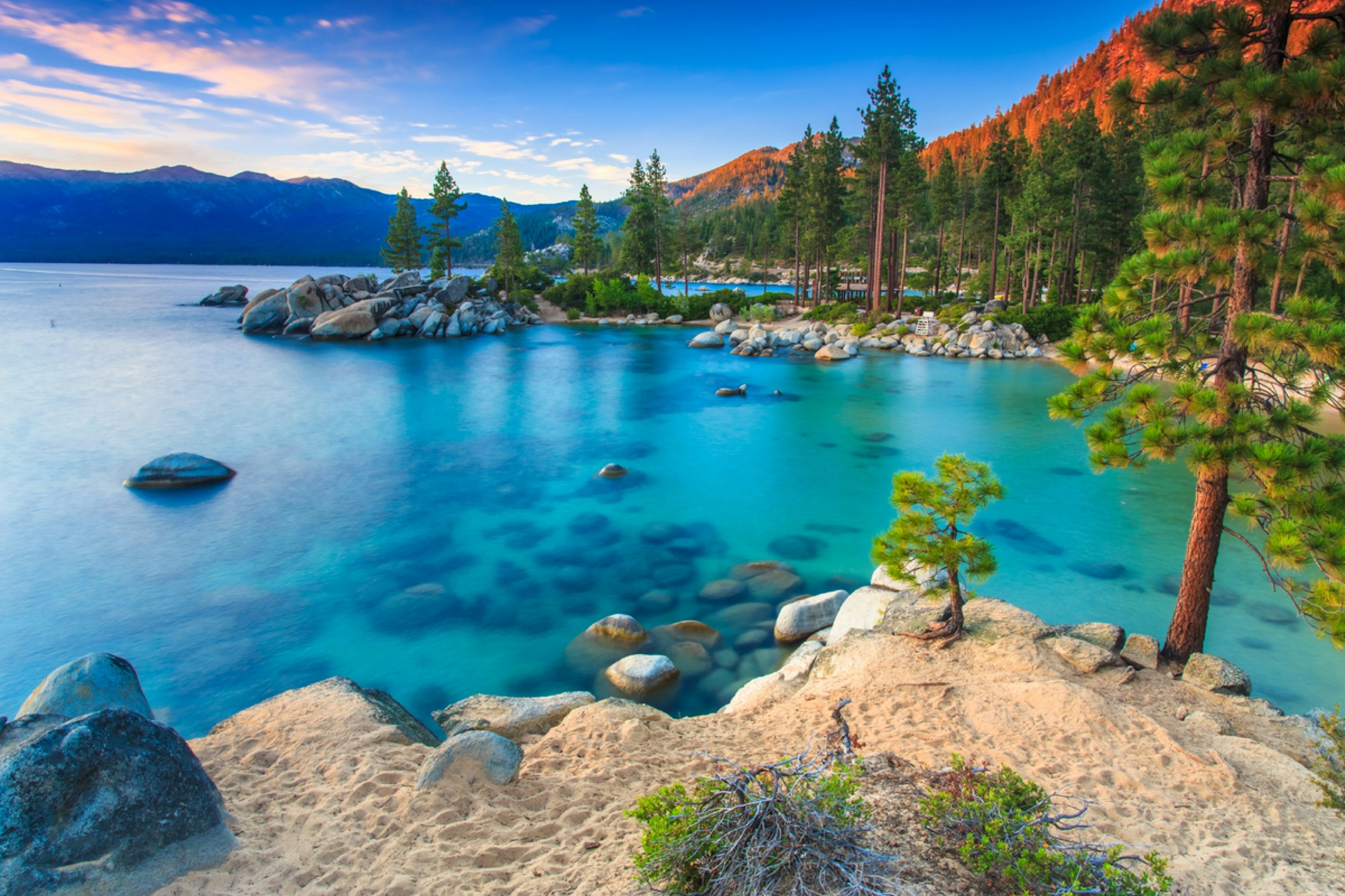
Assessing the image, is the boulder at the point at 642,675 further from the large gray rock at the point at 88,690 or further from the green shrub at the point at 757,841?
the large gray rock at the point at 88,690

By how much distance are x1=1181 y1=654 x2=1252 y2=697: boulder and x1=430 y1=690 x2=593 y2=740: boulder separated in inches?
272

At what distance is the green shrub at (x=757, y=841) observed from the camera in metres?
3.59

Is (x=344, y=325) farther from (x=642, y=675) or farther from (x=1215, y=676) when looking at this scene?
(x=1215, y=676)

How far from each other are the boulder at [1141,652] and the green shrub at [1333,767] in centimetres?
179

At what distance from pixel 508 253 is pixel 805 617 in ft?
188

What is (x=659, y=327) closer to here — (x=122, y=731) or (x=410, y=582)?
(x=410, y=582)

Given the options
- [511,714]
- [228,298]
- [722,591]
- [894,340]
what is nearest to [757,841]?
[511,714]

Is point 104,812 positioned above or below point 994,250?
below

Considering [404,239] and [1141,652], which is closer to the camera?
[1141,652]

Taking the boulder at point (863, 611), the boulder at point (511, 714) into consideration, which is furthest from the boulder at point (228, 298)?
the boulder at point (863, 611)

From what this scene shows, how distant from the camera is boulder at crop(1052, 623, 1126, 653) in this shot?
798 cm

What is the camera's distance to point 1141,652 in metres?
7.83

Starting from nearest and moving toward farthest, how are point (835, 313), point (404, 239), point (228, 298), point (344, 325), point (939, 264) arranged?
1. point (344, 325)
2. point (835, 313)
3. point (939, 264)
4. point (404, 239)
5. point (228, 298)

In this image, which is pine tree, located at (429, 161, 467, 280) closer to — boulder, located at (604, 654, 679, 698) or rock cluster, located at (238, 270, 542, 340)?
rock cluster, located at (238, 270, 542, 340)
